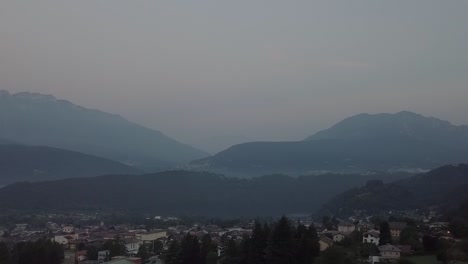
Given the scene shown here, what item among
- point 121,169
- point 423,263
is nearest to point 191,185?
point 121,169

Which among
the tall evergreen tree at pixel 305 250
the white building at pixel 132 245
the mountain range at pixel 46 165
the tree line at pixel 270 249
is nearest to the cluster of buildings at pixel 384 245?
the tall evergreen tree at pixel 305 250

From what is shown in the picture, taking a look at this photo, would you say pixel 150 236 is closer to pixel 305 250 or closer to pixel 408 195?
pixel 305 250

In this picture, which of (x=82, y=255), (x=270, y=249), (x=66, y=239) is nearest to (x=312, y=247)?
(x=270, y=249)

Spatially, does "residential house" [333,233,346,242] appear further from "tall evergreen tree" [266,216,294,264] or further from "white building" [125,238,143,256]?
"white building" [125,238,143,256]

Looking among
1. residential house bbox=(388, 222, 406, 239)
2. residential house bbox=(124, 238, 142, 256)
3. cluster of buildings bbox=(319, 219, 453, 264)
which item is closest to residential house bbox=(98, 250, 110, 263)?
residential house bbox=(124, 238, 142, 256)

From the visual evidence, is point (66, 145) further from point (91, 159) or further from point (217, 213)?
point (217, 213)

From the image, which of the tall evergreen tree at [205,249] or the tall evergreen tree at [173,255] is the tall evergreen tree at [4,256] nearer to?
the tall evergreen tree at [173,255]
